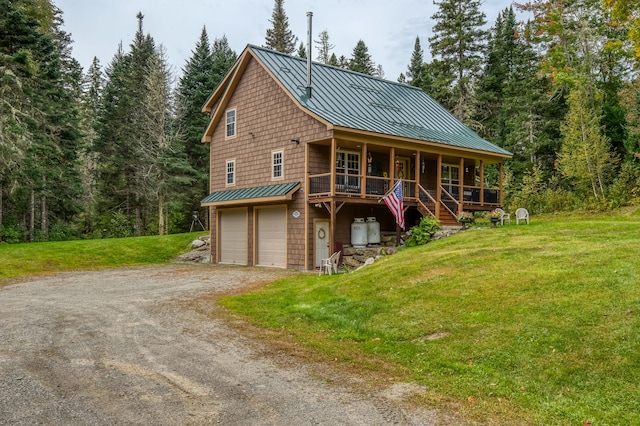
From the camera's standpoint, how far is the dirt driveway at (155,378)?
4.58 m

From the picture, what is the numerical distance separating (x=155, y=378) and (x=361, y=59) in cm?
4916

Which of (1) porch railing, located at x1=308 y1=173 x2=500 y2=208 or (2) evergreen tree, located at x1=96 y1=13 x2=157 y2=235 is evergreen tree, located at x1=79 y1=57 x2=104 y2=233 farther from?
(1) porch railing, located at x1=308 y1=173 x2=500 y2=208

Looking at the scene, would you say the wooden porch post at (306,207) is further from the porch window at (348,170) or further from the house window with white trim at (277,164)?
the house window with white trim at (277,164)

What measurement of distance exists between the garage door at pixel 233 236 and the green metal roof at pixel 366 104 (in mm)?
6213

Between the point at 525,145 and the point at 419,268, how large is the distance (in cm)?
2831

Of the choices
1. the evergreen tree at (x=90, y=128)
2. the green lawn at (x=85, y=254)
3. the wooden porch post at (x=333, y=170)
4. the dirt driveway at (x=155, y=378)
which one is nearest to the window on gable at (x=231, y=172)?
the green lawn at (x=85, y=254)

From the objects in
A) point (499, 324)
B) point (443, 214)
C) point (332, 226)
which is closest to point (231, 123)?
point (332, 226)

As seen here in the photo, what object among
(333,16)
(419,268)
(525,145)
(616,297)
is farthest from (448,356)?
(525,145)

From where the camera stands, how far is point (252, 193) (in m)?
21.3

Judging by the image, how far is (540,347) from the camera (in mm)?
6062

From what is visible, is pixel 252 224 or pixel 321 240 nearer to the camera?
pixel 321 240

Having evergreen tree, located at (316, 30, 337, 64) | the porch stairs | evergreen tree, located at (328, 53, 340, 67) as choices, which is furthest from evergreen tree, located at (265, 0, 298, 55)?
the porch stairs

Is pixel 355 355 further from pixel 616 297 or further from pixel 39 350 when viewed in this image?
pixel 39 350

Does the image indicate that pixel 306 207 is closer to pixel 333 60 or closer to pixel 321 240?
pixel 321 240
